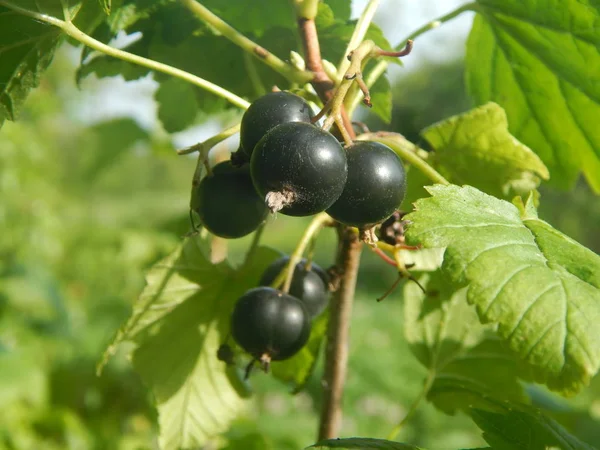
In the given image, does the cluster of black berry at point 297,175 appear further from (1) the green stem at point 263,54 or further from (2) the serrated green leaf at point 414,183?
(2) the serrated green leaf at point 414,183

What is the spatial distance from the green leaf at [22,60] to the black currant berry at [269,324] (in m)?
0.48

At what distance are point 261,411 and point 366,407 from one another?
3.26 feet

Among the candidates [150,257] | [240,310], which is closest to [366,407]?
[150,257]

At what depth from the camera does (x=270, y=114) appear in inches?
32.0

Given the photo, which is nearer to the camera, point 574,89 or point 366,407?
point 574,89

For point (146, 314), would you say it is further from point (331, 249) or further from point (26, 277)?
point (331, 249)

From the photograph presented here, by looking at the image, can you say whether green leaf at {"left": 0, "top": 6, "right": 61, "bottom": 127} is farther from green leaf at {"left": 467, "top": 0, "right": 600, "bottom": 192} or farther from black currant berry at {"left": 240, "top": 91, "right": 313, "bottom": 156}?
green leaf at {"left": 467, "top": 0, "right": 600, "bottom": 192}

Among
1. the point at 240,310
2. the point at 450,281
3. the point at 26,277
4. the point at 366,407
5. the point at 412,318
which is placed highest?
the point at 450,281

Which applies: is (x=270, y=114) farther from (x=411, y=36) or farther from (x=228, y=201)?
(x=411, y=36)

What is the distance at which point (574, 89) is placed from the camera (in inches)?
47.7

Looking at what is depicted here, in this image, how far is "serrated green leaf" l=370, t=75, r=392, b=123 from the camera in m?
1.14

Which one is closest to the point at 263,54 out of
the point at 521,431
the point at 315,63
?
the point at 315,63

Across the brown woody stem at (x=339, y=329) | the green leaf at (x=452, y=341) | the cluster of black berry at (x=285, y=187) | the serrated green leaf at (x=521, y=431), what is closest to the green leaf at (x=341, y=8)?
the brown woody stem at (x=339, y=329)

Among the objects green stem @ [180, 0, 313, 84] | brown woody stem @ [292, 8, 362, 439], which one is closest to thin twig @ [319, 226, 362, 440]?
brown woody stem @ [292, 8, 362, 439]
